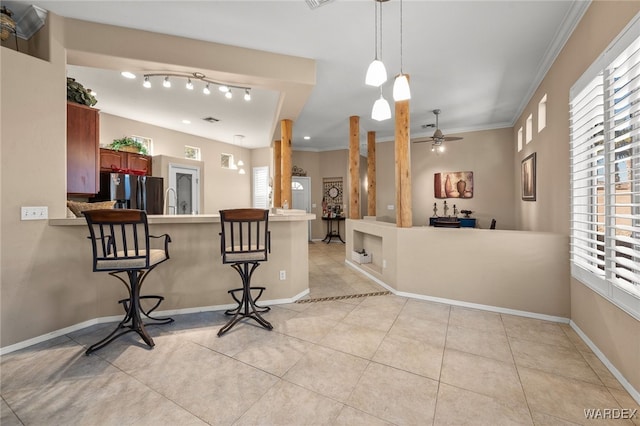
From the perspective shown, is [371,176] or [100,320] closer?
Answer: [100,320]

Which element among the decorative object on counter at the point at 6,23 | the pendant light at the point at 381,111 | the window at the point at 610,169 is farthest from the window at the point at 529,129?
the decorative object on counter at the point at 6,23

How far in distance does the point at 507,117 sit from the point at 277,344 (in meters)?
6.20

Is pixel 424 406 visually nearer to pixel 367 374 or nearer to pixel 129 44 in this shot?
pixel 367 374

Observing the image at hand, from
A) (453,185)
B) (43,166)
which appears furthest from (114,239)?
(453,185)

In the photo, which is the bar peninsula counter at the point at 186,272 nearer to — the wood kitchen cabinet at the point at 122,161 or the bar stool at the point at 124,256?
the bar stool at the point at 124,256

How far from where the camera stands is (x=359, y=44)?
118 inches

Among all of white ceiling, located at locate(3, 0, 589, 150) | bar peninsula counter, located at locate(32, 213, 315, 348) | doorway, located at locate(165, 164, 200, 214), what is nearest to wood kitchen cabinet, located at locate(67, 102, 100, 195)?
bar peninsula counter, located at locate(32, 213, 315, 348)

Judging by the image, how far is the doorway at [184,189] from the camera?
623cm

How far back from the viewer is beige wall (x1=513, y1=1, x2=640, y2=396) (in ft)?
5.91

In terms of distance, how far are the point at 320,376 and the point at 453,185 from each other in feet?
19.0

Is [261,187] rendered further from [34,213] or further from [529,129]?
[529,129]

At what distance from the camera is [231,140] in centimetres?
765

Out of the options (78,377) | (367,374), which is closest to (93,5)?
(78,377)

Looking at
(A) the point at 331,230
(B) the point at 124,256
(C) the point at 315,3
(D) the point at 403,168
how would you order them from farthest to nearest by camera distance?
(A) the point at 331,230 → (D) the point at 403,168 → (C) the point at 315,3 → (B) the point at 124,256
